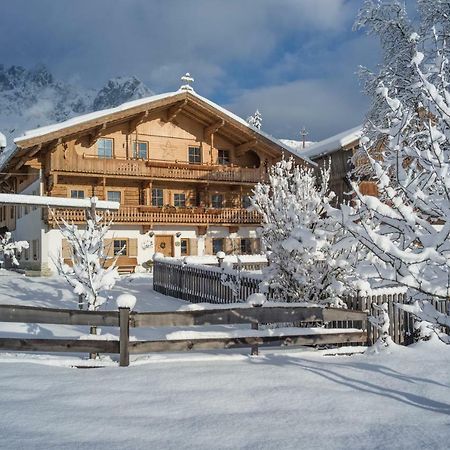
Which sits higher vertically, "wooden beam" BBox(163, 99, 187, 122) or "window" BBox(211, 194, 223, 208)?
"wooden beam" BBox(163, 99, 187, 122)

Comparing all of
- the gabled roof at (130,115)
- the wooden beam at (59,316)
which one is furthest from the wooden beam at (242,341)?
the gabled roof at (130,115)

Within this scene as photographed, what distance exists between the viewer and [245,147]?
29.8 meters

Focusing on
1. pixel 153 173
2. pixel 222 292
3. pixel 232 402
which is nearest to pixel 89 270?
pixel 222 292

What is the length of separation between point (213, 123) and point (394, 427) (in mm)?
26020

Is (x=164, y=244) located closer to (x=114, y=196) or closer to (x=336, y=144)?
(x=114, y=196)

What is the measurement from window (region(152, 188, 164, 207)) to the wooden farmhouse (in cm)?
6

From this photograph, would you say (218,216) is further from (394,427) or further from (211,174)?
(394,427)

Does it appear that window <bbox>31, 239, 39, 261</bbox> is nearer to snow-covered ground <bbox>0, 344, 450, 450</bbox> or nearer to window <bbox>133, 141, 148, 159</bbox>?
window <bbox>133, 141, 148, 159</bbox>

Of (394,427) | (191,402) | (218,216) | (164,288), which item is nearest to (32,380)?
(191,402)

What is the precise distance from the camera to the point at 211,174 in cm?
2809

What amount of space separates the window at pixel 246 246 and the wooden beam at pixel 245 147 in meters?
5.82

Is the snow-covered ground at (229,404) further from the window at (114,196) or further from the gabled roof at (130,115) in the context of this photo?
the window at (114,196)

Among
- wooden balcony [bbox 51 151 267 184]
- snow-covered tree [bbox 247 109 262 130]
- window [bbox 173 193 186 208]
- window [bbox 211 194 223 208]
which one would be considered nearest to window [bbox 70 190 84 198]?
wooden balcony [bbox 51 151 267 184]

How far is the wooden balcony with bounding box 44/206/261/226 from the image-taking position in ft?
80.2
